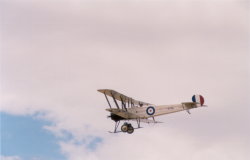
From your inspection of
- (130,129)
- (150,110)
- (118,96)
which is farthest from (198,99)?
(118,96)

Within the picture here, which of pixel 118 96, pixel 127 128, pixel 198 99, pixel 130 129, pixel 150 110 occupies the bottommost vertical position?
pixel 130 129

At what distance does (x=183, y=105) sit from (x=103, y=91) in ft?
25.7

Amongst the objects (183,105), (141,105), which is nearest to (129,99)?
Answer: (141,105)

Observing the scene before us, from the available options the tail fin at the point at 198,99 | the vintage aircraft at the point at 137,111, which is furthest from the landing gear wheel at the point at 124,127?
the tail fin at the point at 198,99

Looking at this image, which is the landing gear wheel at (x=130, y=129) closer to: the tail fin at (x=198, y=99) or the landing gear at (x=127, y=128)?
the landing gear at (x=127, y=128)

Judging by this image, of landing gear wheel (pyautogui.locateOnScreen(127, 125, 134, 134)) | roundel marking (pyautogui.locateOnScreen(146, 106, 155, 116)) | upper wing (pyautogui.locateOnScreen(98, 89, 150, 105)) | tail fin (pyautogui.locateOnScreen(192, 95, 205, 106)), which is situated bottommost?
landing gear wheel (pyautogui.locateOnScreen(127, 125, 134, 134))

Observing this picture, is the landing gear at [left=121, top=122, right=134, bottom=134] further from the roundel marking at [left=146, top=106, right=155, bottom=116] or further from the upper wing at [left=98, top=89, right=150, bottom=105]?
the upper wing at [left=98, top=89, right=150, bottom=105]

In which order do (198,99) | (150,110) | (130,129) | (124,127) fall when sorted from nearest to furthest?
(124,127), (130,129), (150,110), (198,99)

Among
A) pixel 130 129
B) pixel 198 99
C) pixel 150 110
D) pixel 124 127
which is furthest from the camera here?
pixel 198 99

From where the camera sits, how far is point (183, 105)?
51.0 m

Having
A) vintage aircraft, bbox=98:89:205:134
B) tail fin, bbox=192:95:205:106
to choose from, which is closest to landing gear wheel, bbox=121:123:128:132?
vintage aircraft, bbox=98:89:205:134

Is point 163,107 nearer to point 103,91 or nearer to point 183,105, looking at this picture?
point 183,105

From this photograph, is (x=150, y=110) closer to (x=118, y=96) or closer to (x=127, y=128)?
(x=127, y=128)

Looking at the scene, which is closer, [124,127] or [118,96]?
[124,127]
